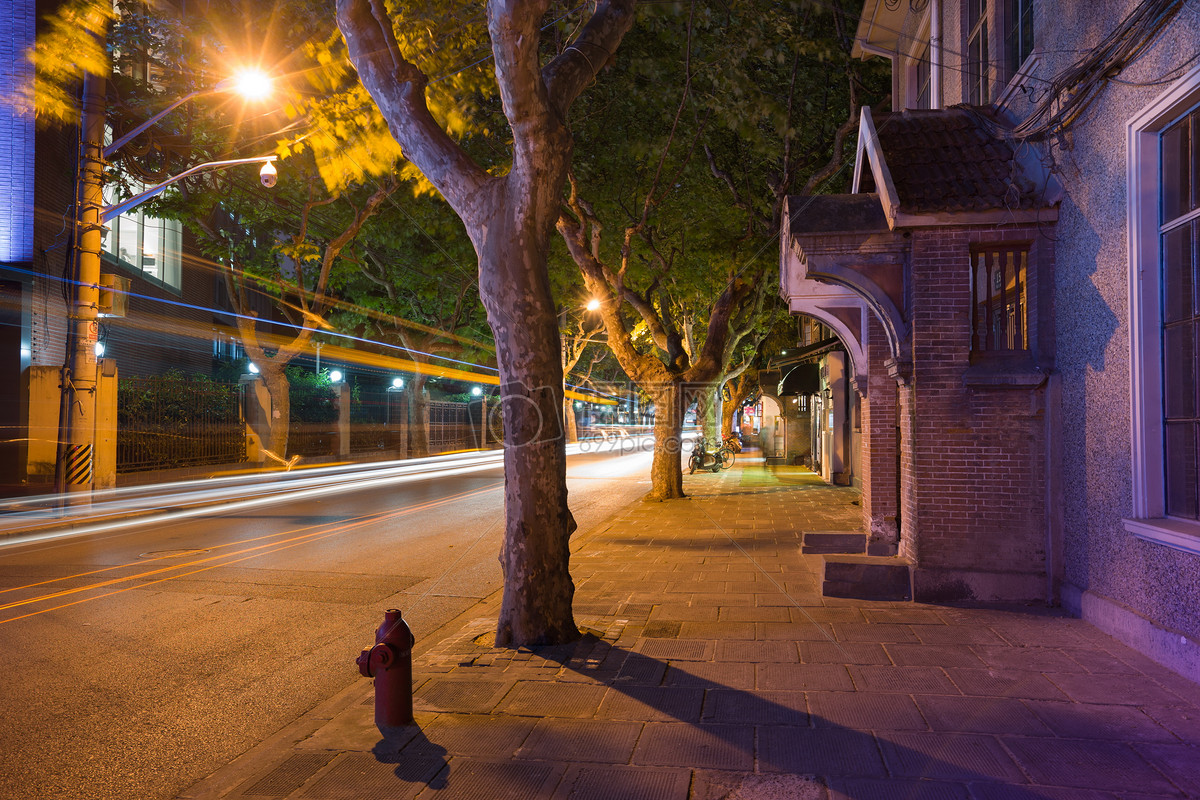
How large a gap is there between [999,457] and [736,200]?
32.0 ft

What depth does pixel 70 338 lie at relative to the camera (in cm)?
1477

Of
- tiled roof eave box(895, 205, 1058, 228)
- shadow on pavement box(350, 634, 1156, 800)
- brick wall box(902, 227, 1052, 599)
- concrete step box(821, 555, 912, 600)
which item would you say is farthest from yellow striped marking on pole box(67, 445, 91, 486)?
tiled roof eave box(895, 205, 1058, 228)

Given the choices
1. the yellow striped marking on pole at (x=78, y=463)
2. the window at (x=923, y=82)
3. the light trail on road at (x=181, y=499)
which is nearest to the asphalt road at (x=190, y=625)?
the light trail on road at (x=181, y=499)

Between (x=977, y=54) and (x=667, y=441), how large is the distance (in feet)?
31.5

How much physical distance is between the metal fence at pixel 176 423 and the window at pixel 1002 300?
782 inches

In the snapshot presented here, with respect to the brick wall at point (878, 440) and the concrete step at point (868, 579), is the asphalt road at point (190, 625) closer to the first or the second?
the concrete step at point (868, 579)

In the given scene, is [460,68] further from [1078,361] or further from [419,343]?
[419,343]

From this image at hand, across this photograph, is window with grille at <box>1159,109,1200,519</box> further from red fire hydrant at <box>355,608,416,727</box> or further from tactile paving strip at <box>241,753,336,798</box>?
tactile paving strip at <box>241,753,336,798</box>

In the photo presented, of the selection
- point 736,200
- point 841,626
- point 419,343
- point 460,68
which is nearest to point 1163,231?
point 841,626

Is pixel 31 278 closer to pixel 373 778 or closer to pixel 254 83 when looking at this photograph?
pixel 254 83

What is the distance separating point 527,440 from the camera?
19.7 feet

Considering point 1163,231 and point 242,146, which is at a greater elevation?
point 242,146

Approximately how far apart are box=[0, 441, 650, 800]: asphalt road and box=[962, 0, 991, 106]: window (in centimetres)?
838

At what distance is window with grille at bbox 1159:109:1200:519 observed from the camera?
5402mm
